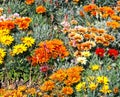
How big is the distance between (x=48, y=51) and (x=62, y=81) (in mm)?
582

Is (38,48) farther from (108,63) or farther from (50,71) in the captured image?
(108,63)

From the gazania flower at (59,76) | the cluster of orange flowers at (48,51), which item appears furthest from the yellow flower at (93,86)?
the cluster of orange flowers at (48,51)

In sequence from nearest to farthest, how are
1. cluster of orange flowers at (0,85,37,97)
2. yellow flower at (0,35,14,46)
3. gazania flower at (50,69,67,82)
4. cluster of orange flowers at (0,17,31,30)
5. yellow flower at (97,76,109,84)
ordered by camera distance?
cluster of orange flowers at (0,85,37,97) → yellow flower at (97,76,109,84) → gazania flower at (50,69,67,82) → yellow flower at (0,35,14,46) → cluster of orange flowers at (0,17,31,30)

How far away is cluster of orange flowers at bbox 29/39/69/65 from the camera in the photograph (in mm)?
5715

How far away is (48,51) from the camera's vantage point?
5.74m

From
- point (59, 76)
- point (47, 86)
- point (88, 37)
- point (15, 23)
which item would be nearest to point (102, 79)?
point (59, 76)

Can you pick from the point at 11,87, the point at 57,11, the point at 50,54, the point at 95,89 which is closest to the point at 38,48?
the point at 50,54

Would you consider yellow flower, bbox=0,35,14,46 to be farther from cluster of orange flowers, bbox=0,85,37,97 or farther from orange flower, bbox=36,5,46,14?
orange flower, bbox=36,5,46,14

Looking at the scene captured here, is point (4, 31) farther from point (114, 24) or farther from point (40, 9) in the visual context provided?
point (114, 24)

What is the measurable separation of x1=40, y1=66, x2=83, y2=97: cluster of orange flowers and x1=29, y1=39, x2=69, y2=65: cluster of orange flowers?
365mm

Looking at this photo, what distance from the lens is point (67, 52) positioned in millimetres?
5871

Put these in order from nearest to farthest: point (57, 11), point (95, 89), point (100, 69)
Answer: point (95, 89) → point (100, 69) → point (57, 11)

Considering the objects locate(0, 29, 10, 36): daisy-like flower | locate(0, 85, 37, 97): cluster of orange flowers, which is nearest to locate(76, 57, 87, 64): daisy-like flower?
locate(0, 85, 37, 97): cluster of orange flowers

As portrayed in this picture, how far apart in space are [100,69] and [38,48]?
91cm
